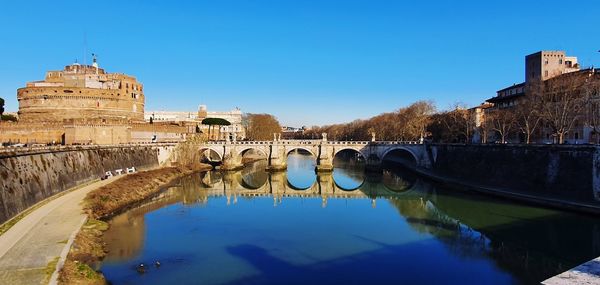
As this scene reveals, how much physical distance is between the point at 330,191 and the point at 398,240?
19965 millimetres

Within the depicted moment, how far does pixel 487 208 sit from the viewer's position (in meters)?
31.2

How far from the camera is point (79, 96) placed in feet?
213

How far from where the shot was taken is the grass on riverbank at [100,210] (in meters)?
15.4

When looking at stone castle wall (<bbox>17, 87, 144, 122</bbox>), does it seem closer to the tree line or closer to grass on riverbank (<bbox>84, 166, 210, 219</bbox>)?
grass on riverbank (<bbox>84, 166, 210, 219</bbox>)

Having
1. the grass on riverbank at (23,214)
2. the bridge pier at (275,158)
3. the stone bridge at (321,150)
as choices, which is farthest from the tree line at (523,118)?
the grass on riverbank at (23,214)

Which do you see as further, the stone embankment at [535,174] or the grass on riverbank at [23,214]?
the stone embankment at [535,174]

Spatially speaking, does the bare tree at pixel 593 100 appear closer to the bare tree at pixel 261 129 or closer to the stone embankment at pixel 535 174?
the stone embankment at pixel 535 174

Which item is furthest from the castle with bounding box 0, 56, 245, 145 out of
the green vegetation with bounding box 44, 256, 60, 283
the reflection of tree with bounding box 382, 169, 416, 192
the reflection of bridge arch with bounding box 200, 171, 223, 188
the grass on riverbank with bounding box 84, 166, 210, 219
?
the green vegetation with bounding box 44, 256, 60, 283

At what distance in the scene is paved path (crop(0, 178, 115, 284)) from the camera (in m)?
13.7

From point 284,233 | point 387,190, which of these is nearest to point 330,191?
point 387,190

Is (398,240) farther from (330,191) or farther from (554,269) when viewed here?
(330,191)

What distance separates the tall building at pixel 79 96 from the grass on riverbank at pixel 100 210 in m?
21.3

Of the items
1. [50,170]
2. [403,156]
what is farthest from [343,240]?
[403,156]

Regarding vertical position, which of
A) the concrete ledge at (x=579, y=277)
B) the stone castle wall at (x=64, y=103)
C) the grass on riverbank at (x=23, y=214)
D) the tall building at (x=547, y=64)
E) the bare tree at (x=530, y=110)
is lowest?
the grass on riverbank at (x=23, y=214)
